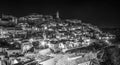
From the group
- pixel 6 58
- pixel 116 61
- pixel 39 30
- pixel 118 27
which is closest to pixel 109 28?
pixel 118 27

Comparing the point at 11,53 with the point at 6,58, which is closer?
the point at 6,58

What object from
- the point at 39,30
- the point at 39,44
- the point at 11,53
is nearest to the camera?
the point at 11,53

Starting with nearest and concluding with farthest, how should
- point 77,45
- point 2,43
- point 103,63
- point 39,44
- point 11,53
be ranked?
point 103,63 → point 11,53 → point 2,43 → point 39,44 → point 77,45

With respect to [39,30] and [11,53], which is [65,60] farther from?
[39,30]

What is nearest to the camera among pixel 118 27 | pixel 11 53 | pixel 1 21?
pixel 11 53

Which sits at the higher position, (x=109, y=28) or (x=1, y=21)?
(x=1, y=21)

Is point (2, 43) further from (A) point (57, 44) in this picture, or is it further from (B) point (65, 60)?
(B) point (65, 60)

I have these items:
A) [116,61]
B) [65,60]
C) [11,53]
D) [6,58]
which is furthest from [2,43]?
[116,61]

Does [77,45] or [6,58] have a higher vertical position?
[6,58]

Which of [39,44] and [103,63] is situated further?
[39,44]
